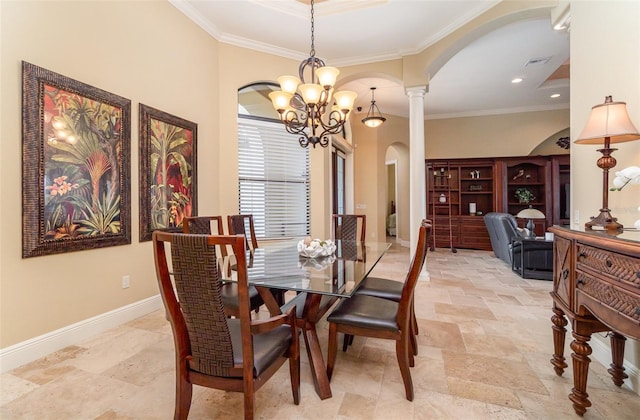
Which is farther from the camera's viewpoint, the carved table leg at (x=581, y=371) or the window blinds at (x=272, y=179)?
the window blinds at (x=272, y=179)

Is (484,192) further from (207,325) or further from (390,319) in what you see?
(207,325)

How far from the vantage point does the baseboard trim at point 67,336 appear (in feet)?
6.67

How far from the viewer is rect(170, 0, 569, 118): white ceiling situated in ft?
11.0

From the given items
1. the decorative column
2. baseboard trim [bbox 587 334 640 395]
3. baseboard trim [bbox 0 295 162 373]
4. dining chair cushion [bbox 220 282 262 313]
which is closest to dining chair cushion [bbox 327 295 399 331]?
dining chair cushion [bbox 220 282 262 313]

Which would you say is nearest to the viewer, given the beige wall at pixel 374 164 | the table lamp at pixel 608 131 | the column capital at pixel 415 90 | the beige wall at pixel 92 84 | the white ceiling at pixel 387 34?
the table lamp at pixel 608 131

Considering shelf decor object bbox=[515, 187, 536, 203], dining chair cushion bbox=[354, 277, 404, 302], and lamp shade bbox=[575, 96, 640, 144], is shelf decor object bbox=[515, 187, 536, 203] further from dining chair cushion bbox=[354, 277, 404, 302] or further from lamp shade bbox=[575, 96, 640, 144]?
dining chair cushion bbox=[354, 277, 404, 302]

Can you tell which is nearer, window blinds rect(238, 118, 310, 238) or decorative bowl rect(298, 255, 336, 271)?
decorative bowl rect(298, 255, 336, 271)

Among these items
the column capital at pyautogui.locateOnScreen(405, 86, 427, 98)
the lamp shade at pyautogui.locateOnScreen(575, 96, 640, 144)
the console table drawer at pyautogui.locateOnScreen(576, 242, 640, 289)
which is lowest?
the console table drawer at pyautogui.locateOnScreen(576, 242, 640, 289)

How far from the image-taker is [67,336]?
2350mm

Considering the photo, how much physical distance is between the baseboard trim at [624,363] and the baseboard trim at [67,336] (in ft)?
12.8

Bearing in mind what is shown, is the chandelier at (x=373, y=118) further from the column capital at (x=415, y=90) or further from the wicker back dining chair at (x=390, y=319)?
the wicker back dining chair at (x=390, y=319)

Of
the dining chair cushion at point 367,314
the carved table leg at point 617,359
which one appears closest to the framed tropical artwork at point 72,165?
the dining chair cushion at point 367,314

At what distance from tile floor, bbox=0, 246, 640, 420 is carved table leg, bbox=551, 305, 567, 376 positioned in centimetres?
8

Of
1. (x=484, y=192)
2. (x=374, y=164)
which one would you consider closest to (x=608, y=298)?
(x=374, y=164)
